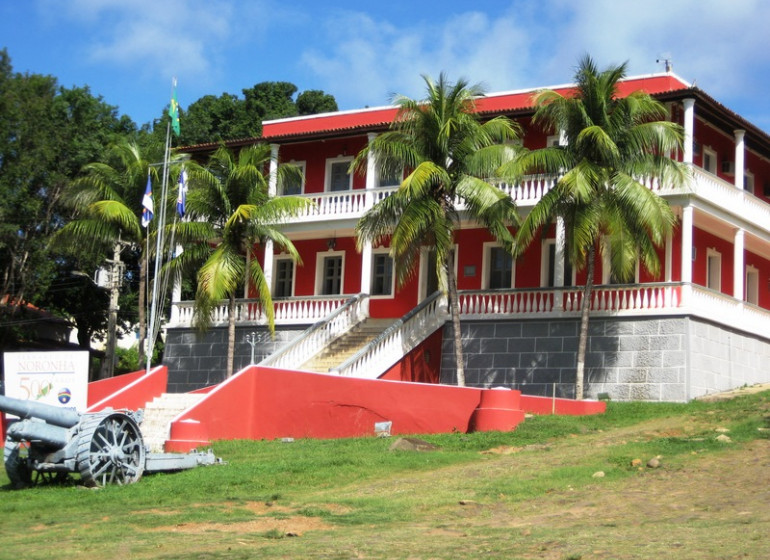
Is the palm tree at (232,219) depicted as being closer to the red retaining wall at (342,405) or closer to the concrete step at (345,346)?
the concrete step at (345,346)

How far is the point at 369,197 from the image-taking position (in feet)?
101

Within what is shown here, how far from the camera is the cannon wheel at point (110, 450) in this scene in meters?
17.3

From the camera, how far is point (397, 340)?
2752cm

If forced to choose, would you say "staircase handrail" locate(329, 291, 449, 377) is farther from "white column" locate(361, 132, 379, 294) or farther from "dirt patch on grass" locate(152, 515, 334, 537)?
"dirt patch on grass" locate(152, 515, 334, 537)

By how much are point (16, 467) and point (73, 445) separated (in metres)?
1.07

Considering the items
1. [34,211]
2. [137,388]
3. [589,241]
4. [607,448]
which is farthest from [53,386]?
[34,211]

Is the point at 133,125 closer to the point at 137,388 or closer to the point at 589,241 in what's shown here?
the point at 137,388

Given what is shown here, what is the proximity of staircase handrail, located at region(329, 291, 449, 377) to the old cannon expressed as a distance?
309 inches

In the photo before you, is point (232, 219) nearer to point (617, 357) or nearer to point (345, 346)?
point (345, 346)

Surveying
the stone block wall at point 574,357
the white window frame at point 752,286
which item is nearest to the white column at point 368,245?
the stone block wall at point 574,357

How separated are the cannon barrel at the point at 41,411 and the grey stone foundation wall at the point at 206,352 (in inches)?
494

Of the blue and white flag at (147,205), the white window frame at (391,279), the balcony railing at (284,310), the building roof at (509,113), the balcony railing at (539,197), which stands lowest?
the balcony railing at (284,310)

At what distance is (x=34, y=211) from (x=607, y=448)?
25526 mm

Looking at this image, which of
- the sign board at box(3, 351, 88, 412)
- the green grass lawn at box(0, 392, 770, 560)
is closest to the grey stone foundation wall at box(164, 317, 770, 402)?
the green grass lawn at box(0, 392, 770, 560)
